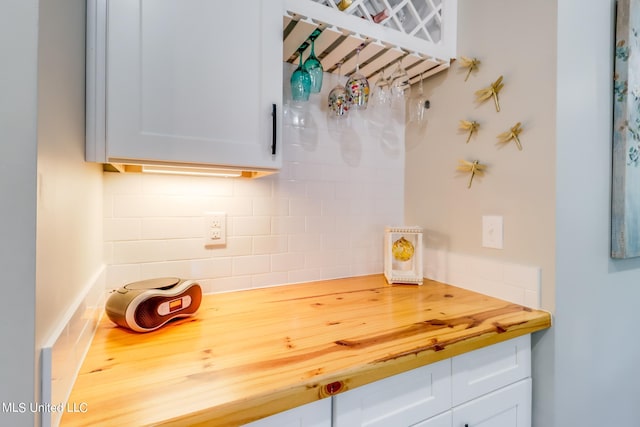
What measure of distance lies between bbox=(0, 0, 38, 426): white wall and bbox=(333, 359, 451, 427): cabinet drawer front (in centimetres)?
55

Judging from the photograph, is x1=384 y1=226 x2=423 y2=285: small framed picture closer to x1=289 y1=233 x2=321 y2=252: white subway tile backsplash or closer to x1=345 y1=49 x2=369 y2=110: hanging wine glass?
x1=289 y1=233 x2=321 y2=252: white subway tile backsplash

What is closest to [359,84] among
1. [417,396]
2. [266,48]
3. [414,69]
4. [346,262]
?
[414,69]

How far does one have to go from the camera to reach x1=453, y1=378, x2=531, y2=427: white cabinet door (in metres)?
0.84

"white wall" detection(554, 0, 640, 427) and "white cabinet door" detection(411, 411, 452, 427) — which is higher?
"white wall" detection(554, 0, 640, 427)

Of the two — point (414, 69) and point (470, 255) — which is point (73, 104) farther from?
point (470, 255)

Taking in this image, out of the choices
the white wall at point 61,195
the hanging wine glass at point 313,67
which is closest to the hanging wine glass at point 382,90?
the hanging wine glass at point 313,67

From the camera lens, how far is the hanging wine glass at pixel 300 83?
118cm

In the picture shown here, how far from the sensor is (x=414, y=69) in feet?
4.41

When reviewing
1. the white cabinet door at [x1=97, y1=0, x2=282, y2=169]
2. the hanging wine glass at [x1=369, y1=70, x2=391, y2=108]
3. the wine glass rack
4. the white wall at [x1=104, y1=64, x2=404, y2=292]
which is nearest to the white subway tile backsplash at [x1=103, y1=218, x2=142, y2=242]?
the white wall at [x1=104, y1=64, x2=404, y2=292]

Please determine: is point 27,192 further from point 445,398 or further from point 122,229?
point 445,398

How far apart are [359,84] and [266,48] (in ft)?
1.52

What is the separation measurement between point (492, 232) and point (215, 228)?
107cm

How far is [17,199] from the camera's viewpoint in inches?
16.1

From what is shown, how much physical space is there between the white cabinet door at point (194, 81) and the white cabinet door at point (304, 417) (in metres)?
0.63
